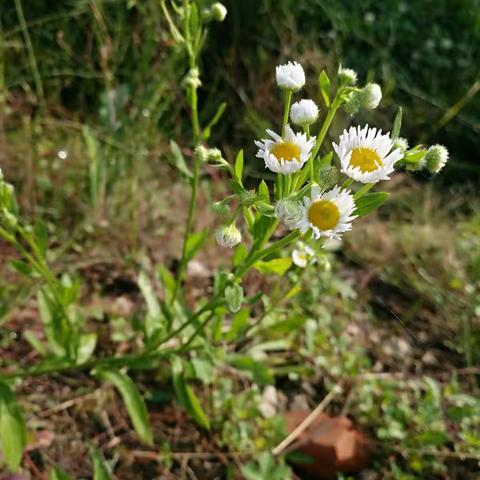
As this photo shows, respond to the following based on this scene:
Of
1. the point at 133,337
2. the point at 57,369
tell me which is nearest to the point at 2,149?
the point at 133,337

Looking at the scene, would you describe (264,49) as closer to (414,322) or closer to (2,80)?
(2,80)

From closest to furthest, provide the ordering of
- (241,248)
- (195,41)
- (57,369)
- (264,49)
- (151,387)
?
(241,248) → (195,41) → (57,369) → (151,387) → (264,49)

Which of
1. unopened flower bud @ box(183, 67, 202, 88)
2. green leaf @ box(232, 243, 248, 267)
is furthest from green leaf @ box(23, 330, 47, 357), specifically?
unopened flower bud @ box(183, 67, 202, 88)

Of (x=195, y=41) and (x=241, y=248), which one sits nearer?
(x=241, y=248)

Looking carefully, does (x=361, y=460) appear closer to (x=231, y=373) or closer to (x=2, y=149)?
(x=231, y=373)

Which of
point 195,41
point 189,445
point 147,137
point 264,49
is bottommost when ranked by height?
point 189,445

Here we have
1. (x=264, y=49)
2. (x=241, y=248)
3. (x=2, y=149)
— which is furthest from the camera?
(x=264, y=49)

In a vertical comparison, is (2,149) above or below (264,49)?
below
